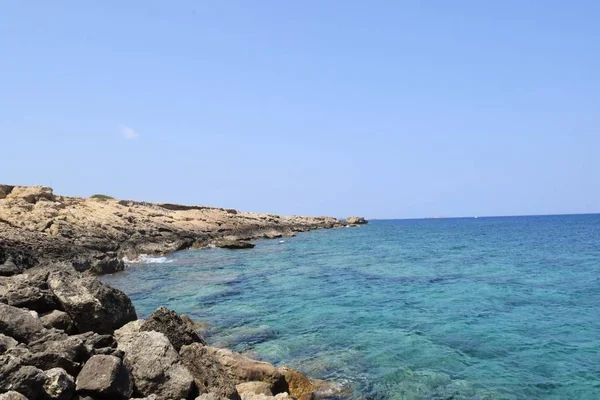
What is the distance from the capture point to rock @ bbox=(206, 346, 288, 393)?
980cm

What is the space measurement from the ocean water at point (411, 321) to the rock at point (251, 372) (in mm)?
1839

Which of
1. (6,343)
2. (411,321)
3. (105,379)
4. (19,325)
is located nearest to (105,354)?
(105,379)

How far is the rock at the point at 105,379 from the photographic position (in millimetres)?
7117

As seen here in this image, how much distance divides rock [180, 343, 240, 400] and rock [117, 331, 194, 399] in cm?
46

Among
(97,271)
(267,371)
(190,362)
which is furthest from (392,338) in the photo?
(97,271)

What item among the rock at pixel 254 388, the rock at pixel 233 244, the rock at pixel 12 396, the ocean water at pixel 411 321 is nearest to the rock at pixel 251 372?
the rock at pixel 254 388

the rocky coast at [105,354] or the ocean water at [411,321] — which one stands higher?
the rocky coast at [105,354]

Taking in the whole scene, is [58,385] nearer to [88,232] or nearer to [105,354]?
[105,354]

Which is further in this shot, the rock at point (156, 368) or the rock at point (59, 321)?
the rock at point (59, 321)

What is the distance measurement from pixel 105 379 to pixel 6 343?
7.71ft

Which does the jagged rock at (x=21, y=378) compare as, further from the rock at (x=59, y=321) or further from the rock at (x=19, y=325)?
the rock at (x=59, y=321)

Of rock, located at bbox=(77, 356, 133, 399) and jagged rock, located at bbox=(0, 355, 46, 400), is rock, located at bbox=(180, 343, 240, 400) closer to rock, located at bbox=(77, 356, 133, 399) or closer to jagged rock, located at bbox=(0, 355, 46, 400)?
rock, located at bbox=(77, 356, 133, 399)

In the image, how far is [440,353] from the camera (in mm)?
12875

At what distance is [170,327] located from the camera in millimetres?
10547
